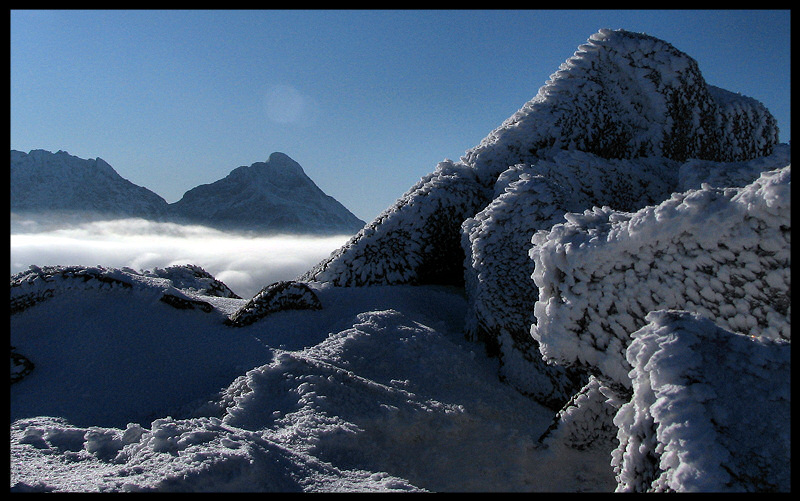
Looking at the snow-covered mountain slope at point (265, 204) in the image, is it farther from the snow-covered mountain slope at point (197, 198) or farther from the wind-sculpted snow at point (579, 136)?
the wind-sculpted snow at point (579, 136)

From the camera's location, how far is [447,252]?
6281 millimetres

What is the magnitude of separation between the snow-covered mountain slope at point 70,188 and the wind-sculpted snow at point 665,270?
11017 cm

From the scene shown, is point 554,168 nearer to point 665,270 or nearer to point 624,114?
point 624,114

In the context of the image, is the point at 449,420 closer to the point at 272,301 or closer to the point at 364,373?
the point at 364,373

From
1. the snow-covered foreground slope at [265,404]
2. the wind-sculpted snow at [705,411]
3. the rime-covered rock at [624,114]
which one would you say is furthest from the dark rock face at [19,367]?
the rime-covered rock at [624,114]

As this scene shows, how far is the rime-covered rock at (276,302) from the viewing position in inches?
190

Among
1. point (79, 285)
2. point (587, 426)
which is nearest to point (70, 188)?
point (79, 285)

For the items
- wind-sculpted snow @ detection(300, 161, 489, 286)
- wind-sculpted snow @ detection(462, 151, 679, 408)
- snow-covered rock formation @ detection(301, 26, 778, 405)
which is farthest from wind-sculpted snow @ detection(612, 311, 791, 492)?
wind-sculpted snow @ detection(300, 161, 489, 286)

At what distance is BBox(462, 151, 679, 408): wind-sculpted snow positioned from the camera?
14.1 ft

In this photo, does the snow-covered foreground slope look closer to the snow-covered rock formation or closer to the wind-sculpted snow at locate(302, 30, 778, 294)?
the snow-covered rock formation

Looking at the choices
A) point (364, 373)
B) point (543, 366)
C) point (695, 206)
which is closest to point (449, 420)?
point (364, 373)

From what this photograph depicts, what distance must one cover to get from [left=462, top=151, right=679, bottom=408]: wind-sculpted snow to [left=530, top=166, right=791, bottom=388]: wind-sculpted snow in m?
1.35

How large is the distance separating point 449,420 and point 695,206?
6.36ft
